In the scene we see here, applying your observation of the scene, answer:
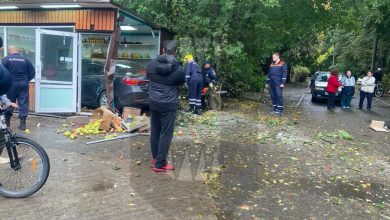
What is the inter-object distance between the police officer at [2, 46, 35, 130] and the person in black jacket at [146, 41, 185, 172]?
164 inches

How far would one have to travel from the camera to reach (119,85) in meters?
11.1

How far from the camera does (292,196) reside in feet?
18.7

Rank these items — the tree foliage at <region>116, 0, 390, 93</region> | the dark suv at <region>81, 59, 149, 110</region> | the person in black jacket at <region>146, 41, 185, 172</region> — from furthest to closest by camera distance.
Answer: the tree foliage at <region>116, 0, 390, 93</region>
the dark suv at <region>81, 59, 149, 110</region>
the person in black jacket at <region>146, 41, 185, 172</region>

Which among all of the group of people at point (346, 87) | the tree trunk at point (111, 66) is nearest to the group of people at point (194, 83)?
the tree trunk at point (111, 66)

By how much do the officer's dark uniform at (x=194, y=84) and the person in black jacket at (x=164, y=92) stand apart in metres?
5.87

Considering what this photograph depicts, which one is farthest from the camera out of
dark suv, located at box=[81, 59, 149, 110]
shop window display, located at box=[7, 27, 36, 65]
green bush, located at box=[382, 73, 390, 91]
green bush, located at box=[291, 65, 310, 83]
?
green bush, located at box=[291, 65, 310, 83]

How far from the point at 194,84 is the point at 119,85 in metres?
2.36

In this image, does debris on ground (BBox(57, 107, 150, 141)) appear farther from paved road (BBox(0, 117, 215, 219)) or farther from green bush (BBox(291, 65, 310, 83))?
green bush (BBox(291, 65, 310, 83))

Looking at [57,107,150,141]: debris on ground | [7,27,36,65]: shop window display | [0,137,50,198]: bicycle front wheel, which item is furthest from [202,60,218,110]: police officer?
[0,137,50,198]: bicycle front wheel

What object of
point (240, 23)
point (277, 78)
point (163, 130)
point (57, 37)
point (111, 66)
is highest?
point (240, 23)

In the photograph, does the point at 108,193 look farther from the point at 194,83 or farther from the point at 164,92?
the point at 194,83

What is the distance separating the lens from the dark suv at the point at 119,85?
10954 mm

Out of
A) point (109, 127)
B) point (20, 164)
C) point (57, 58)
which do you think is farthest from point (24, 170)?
point (57, 58)

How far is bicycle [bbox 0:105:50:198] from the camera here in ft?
16.3
